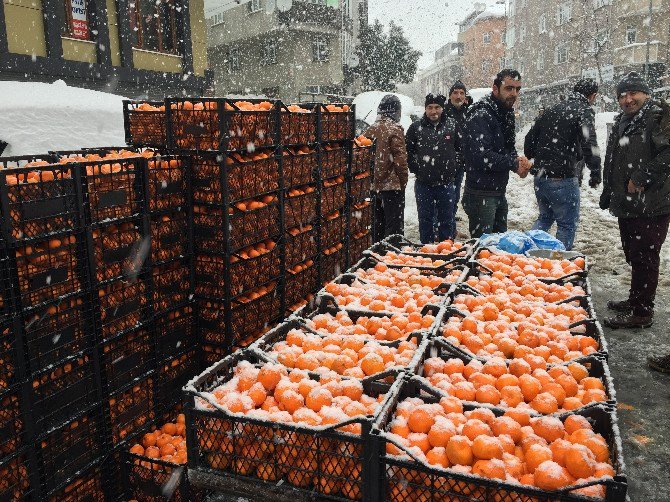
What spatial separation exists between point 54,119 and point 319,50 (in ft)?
87.9

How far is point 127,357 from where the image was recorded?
3484 millimetres

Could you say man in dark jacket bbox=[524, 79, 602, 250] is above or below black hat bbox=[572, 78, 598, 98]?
below

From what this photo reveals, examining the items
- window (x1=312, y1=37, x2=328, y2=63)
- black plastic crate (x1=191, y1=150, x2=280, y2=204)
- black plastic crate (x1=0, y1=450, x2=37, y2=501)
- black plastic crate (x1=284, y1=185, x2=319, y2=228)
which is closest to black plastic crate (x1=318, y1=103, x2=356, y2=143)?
black plastic crate (x1=284, y1=185, x2=319, y2=228)

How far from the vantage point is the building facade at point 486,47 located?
5950 cm

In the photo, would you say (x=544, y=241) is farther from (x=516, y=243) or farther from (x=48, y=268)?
(x=48, y=268)

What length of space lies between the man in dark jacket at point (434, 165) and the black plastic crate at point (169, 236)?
4669mm

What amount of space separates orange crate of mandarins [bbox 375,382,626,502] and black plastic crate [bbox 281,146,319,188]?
122 inches

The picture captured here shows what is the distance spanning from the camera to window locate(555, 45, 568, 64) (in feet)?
136

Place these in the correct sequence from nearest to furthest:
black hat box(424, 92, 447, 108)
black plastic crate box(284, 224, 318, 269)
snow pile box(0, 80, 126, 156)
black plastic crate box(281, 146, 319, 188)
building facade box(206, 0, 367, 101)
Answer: black plastic crate box(281, 146, 319, 188) < black plastic crate box(284, 224, 318, 269) < snow pile box(0, 80, 126, 156) < black hat box(424, 92, 447, 108) < building facade box(206, 0, 367, 101)

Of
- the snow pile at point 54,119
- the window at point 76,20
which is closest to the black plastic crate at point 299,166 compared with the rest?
the snow pile at point 54,119

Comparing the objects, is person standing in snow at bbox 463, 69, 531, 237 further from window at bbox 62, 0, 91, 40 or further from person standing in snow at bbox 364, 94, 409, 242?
window at bbox 62, 0, 91, 40

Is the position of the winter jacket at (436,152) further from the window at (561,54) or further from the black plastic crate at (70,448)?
the window at (561,54)

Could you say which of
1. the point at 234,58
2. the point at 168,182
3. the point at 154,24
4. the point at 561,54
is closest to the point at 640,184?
the point at 168,182

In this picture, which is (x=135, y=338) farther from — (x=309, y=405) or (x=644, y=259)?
(x=644, y=259)
